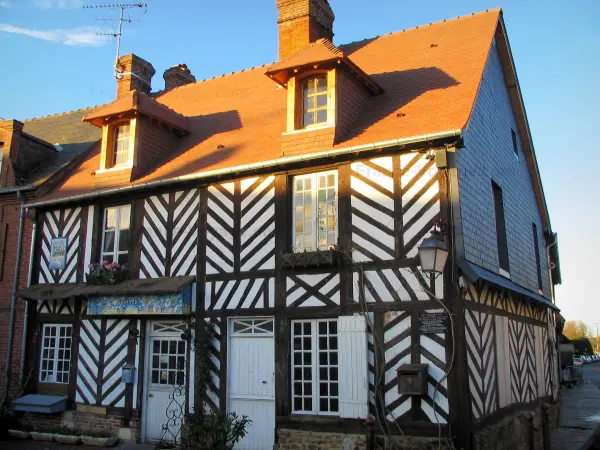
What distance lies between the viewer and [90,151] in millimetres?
14625

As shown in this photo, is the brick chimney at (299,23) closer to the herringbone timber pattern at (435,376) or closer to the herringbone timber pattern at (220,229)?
A: the herringbone timber pattern at (220,229)

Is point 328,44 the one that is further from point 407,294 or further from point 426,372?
point 426,372

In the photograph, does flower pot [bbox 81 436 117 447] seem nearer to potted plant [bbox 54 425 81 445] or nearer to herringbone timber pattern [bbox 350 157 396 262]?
potted plant [bbox 54 425 81 445]

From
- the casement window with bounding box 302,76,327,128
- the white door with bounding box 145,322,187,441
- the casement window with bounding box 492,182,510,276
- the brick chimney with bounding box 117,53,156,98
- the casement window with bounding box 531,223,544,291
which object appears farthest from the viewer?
the brick chimney with bounding box 117,53,156,98

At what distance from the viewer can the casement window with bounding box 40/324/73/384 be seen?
11898mm

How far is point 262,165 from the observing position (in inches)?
393

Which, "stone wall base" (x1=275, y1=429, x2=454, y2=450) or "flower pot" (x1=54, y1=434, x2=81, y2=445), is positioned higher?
"stone wall base" (x1=275, y1=429, x2=454, y2=450)

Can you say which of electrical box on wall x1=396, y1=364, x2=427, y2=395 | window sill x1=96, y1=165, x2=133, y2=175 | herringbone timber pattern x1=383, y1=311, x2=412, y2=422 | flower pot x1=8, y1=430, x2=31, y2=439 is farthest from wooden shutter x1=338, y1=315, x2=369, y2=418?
flower pot x1=8, y1=430, x2=31, y2=439

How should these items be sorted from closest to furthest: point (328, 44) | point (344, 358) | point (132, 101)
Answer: point (344, 358) → point (328, 44) → point (132, 101)

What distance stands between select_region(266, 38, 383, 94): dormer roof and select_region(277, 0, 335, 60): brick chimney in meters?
3.03

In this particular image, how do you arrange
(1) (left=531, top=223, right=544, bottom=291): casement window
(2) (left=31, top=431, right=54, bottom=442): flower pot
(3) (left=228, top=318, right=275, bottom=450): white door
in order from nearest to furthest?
1. (3) (left=228, top=318, right=275, bottom=450): white door
2. (2) (left=31, top=431, right=54, bottom=442): flower pot
3. (1) (left=531, top=223, right=544, bottom=291): casement window

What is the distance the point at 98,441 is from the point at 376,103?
315 inches

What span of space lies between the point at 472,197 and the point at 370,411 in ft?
12.5

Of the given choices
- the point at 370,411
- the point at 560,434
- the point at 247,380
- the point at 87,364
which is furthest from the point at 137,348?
the point at 560,434
